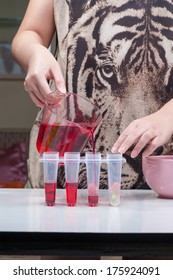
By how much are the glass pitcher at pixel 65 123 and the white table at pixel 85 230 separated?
0.19 m

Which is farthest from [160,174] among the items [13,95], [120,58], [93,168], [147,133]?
[13,95]

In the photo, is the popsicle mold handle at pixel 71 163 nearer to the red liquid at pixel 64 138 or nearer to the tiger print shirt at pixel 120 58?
the red liquid at pixel 64 138

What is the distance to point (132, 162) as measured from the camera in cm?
153

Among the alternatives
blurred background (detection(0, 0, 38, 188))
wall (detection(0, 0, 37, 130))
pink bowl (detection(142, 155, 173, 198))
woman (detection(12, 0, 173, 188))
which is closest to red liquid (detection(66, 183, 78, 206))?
pink bowl (detection(142, 155, 173, 198))

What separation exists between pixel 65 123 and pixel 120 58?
0.44 metres

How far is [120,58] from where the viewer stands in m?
1.54

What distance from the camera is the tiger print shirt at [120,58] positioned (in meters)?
1.52

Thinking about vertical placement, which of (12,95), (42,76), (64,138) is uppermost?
(42,76)

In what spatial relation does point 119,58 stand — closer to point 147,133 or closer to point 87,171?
point 147,133

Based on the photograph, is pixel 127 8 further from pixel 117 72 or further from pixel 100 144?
pixel 100 144

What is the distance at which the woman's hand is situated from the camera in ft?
3.78

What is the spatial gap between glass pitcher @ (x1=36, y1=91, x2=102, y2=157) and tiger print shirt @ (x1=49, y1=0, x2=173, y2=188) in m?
0.30

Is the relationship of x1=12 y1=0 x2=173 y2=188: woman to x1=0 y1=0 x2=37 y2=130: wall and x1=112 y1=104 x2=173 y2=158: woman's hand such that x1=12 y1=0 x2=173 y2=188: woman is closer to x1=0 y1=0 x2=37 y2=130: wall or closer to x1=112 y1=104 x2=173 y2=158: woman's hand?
x1=112 y1=104 x2=173 y2=158: woman's hand

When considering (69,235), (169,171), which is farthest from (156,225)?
(169,171)
